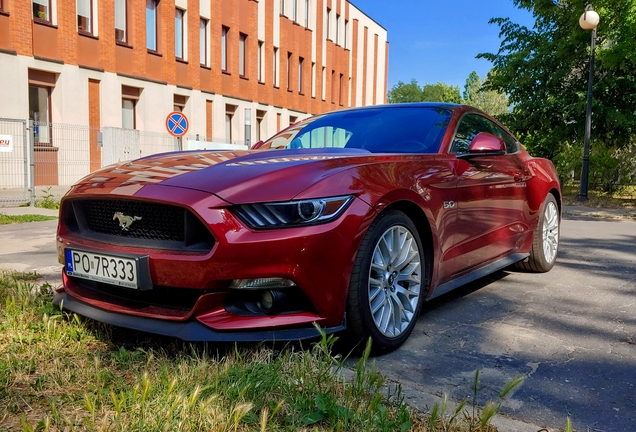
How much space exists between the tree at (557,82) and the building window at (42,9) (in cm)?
1379

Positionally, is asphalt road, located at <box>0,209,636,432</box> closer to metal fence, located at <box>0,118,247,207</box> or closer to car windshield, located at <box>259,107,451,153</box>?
car windshield, located at <box>259,107,451,153</box>

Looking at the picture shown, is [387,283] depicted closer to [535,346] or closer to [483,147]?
[535,346]

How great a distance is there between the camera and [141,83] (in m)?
20.6

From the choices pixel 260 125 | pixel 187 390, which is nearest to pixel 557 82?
pixel 260 125

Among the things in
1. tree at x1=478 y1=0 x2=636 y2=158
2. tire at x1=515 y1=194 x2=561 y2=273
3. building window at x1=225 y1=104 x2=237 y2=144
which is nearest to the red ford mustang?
tire at x1=515 y1=194 x2=561 y2=273

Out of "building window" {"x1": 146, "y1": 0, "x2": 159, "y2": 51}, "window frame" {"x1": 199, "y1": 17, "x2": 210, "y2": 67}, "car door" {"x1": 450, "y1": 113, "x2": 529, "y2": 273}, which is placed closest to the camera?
"car door" {"x1": 450, "y1": 113, "x2": 529, "y2": 273}

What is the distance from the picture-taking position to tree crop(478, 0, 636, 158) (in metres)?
16.6

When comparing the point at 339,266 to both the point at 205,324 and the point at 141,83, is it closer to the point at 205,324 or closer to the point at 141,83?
the point at 205,324

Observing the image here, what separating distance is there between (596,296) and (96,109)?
17.4 meters

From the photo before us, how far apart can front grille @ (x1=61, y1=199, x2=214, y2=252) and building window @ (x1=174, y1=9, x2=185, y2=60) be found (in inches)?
812

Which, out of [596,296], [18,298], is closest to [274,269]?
[18,298]

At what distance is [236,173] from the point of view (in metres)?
2.89

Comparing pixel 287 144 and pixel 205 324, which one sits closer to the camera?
pixel 205 324

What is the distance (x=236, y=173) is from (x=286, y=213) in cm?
37
